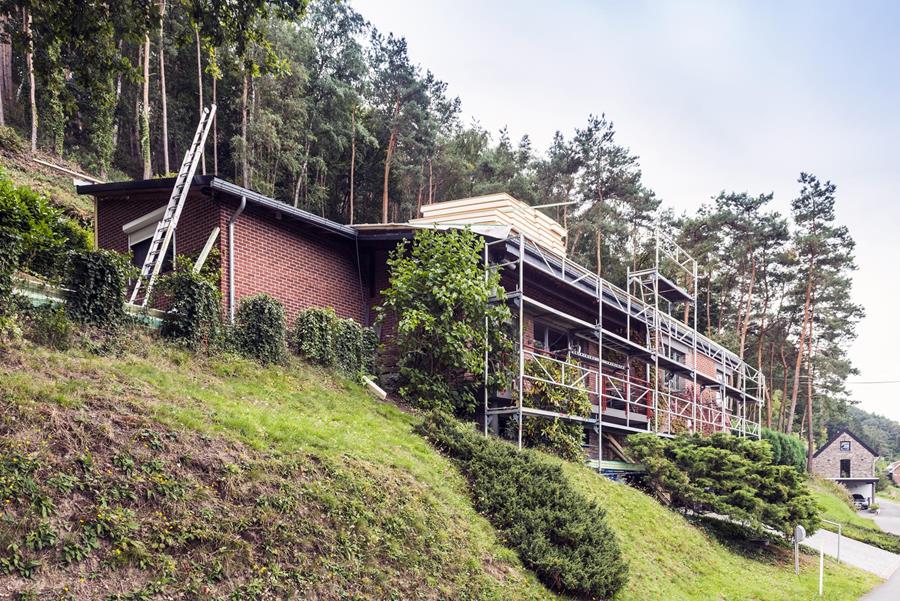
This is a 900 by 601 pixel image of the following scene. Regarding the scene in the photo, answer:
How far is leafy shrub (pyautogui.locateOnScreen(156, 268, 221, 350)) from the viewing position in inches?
444

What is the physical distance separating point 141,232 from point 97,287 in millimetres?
6722

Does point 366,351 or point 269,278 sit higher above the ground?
point 269,278

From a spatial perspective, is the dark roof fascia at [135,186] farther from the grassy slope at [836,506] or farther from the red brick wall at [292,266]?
the grassy slope at [836,506]

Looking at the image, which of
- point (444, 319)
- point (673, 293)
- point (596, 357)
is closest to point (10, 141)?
point (444, 319)

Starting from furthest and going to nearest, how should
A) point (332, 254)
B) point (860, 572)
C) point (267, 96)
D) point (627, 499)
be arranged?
point (267, 96), point (860, 572), point (332, 254), point (627, 499)

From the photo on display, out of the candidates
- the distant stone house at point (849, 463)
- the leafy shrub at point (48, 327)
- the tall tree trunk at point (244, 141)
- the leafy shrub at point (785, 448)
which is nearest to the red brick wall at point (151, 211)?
the leafy shrub at point (48, 327)

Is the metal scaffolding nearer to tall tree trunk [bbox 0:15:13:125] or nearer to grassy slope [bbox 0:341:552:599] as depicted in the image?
grassy slope [bbox 0:341:552:599]

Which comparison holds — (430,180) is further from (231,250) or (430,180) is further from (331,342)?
(331,342)

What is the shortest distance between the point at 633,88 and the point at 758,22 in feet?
17.3

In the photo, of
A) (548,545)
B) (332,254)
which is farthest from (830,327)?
(548,545)

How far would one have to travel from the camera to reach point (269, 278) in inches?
592

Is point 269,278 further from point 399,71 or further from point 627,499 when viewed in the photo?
point 399,71

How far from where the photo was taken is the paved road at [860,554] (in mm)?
21337

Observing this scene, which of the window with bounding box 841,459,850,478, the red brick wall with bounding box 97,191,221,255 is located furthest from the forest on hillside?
the window with bounding box 841,459,850,478
